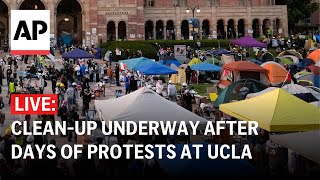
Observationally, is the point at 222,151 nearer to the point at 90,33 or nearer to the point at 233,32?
the point at 90,33

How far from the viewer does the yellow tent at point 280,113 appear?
16.0 metres

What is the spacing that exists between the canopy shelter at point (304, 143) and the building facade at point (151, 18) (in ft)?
165

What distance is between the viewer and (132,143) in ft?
53.6

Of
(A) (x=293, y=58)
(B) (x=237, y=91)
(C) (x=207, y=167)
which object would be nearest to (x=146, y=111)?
(C) (x=207, y=167)

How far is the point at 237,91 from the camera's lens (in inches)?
979

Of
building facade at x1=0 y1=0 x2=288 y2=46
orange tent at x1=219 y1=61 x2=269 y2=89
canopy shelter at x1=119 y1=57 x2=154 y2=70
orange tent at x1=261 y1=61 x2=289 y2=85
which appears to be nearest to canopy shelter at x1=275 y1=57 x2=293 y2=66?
orange tent at x1=261 y1=61 x2=289 y2=85

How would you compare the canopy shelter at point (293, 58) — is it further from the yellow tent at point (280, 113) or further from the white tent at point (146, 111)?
the white tent at point (146, 111)

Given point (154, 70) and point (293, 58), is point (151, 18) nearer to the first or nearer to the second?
point (293, 58)

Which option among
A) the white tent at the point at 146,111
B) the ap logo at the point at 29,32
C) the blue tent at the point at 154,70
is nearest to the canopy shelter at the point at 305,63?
the blue tent at the point at 154,70

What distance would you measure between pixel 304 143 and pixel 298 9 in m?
65.0

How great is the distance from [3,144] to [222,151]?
7.05 m

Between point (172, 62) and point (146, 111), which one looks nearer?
point (146, 111)

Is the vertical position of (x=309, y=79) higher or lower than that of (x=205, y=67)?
lower

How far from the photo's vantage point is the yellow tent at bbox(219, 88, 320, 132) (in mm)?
16047
